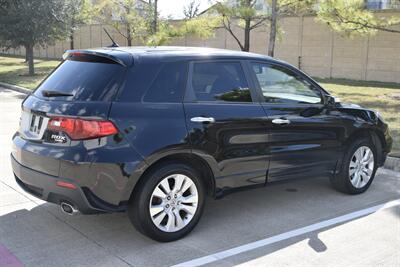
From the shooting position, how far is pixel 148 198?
4.21m

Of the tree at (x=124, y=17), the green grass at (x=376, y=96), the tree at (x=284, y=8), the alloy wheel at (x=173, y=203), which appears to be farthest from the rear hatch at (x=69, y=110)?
the tree at (x=124, y=17)

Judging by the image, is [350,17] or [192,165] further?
[350,17]

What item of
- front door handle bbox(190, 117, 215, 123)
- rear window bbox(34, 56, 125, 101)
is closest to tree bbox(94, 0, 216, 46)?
rear window bbox(34, 56, 125, 101)

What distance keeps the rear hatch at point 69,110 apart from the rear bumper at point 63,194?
8 centimetres

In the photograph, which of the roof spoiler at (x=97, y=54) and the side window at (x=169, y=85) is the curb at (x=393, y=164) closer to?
the side window at (x=169, y=85)

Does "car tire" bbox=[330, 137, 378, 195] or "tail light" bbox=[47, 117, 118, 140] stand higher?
"tail light" bbox=[47, 117, 118, 140]

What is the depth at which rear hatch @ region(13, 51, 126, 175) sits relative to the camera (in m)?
4.01

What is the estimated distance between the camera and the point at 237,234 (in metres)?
4.66

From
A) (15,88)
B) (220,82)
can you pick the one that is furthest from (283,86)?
(15,88)

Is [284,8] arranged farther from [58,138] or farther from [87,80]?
[58,138]

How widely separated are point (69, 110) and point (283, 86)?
2361 millimetres

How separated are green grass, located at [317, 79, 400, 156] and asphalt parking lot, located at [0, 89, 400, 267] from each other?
2.68 meters

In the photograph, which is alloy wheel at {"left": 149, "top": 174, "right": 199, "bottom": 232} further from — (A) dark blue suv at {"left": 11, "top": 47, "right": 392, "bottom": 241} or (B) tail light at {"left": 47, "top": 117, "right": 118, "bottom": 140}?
(B) tail light at {"left": 47, "top": 117, "right": 118, "bottom": 140}

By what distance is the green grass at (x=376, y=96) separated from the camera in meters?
9.99
